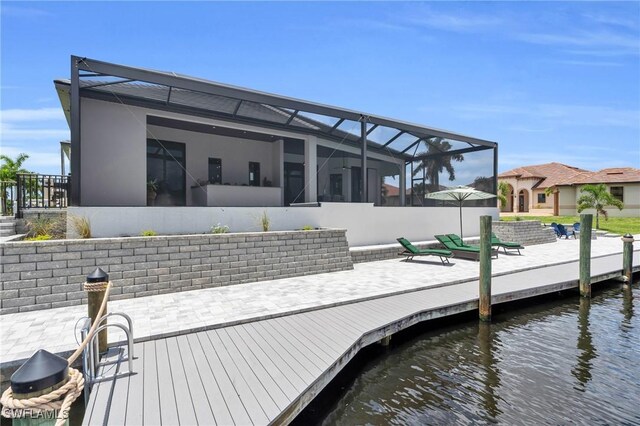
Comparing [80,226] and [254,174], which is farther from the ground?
[254,174]

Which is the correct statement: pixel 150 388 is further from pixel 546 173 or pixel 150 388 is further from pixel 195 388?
pixel 546 173

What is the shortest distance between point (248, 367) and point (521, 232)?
15928mm

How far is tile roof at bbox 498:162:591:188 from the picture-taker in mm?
38119

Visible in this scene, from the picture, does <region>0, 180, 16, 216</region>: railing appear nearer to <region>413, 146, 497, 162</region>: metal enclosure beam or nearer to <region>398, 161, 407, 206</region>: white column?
<region>398, 161, 407, 206</region>: white column

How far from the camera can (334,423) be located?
4.02 metres

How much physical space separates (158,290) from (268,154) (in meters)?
9.61

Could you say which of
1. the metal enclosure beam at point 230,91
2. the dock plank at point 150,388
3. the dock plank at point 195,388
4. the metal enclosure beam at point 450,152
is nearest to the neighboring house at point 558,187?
the metal enclosure beam at point 450,152

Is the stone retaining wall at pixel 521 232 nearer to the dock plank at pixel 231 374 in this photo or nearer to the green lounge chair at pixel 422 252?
the green lounge chair at pixel 422 252

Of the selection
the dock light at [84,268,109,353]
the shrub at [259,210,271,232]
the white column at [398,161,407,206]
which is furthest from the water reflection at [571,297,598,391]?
the white column at [398,161,407,206]

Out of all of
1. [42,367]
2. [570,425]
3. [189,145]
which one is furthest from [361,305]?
[189,145]

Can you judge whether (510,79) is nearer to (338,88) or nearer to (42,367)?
(338,88)

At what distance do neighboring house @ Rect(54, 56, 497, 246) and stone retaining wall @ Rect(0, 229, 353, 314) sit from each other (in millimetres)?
1593

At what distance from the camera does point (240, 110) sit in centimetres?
1229

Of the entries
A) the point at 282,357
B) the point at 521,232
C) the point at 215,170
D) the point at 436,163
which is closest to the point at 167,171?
the point at 215,170
